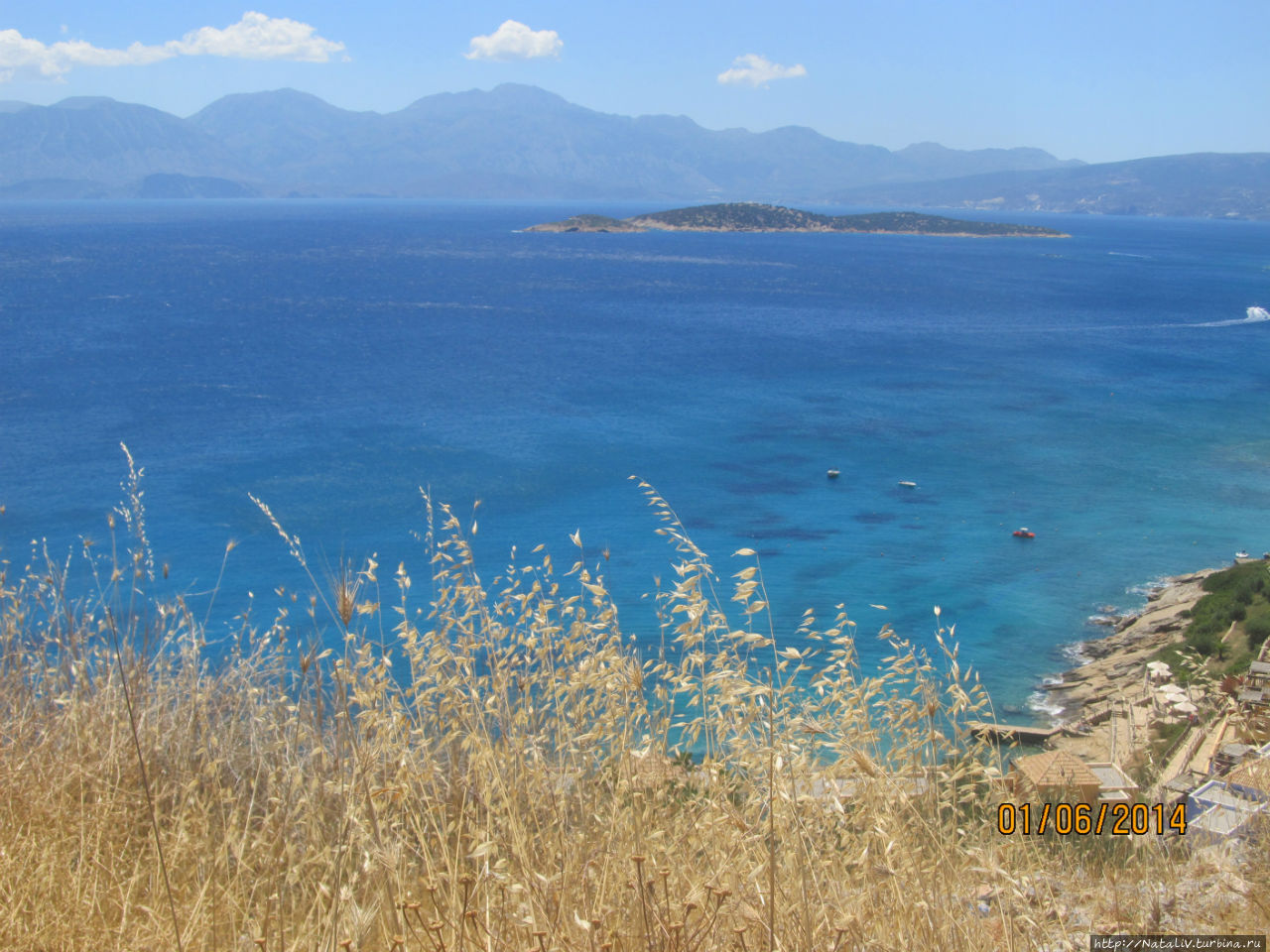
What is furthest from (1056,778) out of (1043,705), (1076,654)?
(1076,654)

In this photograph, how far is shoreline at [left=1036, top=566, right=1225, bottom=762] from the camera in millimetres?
16797

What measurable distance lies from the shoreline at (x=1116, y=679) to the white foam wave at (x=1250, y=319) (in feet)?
200

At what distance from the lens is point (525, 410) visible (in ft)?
142

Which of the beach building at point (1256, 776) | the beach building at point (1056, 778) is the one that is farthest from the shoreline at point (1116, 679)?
the beach building at point (1256, 776)

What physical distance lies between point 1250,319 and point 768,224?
10405 centimetres

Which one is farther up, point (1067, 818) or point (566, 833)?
point (566, 833)

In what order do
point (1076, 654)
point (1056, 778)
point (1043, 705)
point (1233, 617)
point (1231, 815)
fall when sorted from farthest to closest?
1. point (1076, 654)
2. point (1233, 617)
3. point (1043, 705)
4. point (1056, 778)
5. point (1231, 815)

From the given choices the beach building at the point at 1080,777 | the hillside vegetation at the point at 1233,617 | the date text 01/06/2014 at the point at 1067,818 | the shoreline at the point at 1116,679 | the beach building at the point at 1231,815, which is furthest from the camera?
the hillside vegetation at the point at 1233,617

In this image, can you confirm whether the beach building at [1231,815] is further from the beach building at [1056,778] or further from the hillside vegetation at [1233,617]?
the hillside vegetation at [1233,617]

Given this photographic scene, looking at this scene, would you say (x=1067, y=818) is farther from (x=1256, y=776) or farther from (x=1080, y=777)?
(x=1080, y=777)

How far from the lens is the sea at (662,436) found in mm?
25906

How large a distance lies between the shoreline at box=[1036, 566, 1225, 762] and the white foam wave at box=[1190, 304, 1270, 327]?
60.9 metres

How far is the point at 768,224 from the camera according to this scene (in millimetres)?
173000

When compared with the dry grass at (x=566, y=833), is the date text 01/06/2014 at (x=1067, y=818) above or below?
below
